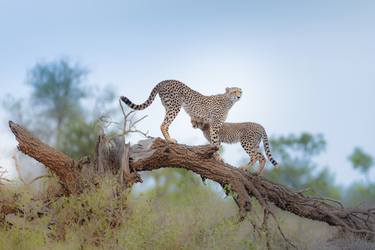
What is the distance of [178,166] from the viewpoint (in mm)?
11188

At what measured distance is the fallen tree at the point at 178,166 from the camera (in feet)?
35.7

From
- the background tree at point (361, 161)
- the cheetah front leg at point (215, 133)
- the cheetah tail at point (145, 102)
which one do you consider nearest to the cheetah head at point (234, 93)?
the cheetah front leg at point (215, 133)

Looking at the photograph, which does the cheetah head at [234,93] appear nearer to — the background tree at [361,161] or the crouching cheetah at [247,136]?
the crouching cheetah at [247,136]

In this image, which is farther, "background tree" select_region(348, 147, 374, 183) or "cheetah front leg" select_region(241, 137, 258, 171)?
"background tree" select_region(348, 147, 374, 183)

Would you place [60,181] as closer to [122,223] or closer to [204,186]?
[122,223]

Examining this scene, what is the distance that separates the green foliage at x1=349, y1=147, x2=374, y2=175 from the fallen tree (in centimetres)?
2173

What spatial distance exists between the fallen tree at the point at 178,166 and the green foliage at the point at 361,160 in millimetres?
21730

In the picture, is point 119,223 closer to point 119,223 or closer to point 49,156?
point 119,223

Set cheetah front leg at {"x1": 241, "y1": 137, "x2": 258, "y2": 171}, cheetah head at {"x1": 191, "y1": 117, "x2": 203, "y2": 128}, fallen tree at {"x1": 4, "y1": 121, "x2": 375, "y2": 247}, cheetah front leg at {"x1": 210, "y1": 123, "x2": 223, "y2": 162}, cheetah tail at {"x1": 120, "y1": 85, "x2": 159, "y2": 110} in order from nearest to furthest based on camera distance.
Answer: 1. fallen tree at {"x1": 4, "y1": 121, "x2": 375, "y2": 247}
2. cheetah tail at {"x1": 120, "y1": 85, "x2": 159, "y2": 110}
3. cheetah front leg at {"x1": 210, "y1": 123, "x2": 223, "y2": 162}
4. cheetah head at {"x1": 191, "y1": 117, "x2": 203, "y2": 128}
5. cheetah front leg at {"x1": 241, "y1": 137, "x2": 258, "y2": 171}

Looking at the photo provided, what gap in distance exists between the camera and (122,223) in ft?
34.8

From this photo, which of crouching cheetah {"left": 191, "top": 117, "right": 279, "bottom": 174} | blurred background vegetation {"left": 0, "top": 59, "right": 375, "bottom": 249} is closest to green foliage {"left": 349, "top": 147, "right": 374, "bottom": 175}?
blurred background vegetation {"left": 0, "top": 59, "right": 375, "bottom": 249}

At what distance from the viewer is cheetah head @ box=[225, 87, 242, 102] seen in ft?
41.2

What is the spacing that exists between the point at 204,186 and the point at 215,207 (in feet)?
1.66

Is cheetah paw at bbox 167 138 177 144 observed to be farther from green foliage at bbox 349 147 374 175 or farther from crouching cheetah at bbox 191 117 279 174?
green foliage at bbox 349 147 374 175
